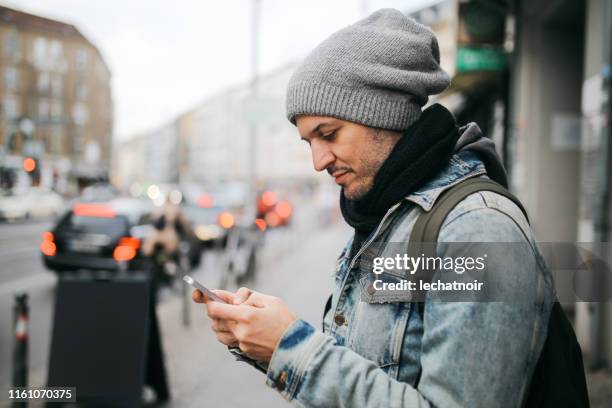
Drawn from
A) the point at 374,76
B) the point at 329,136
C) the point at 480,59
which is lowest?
the point at 329,136

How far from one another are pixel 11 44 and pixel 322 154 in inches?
300

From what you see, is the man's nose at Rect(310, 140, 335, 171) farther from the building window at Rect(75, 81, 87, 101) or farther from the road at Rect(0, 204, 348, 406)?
the building window at Rect(75, 81, 87, 101)

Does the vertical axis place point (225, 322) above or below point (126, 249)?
above

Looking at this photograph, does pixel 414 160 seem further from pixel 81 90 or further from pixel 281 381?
pixel 81 90

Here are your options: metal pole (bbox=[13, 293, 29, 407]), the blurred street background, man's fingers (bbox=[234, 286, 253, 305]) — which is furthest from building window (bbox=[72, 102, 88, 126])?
man's fingers (bbox=[234, 286, 253, 305])

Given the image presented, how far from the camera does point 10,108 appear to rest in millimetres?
8000

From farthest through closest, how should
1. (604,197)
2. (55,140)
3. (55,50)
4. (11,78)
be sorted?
1. (55,140)
2. (55,50)
3. (11,78)
4. (604,197)

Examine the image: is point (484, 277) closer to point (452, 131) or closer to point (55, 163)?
point (452, 131)

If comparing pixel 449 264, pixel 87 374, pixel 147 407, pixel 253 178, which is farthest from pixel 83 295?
pixel 253 178

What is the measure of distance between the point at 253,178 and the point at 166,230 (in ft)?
13.5

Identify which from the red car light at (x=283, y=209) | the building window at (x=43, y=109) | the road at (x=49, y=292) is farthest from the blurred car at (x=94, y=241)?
the red car light at (x=283, y=209)

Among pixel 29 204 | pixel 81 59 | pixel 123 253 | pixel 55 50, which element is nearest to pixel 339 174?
pixel 123 253

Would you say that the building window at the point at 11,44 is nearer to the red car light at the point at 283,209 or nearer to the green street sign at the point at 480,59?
the green street sign at the point at 480,59

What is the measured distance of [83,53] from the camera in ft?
28.9
